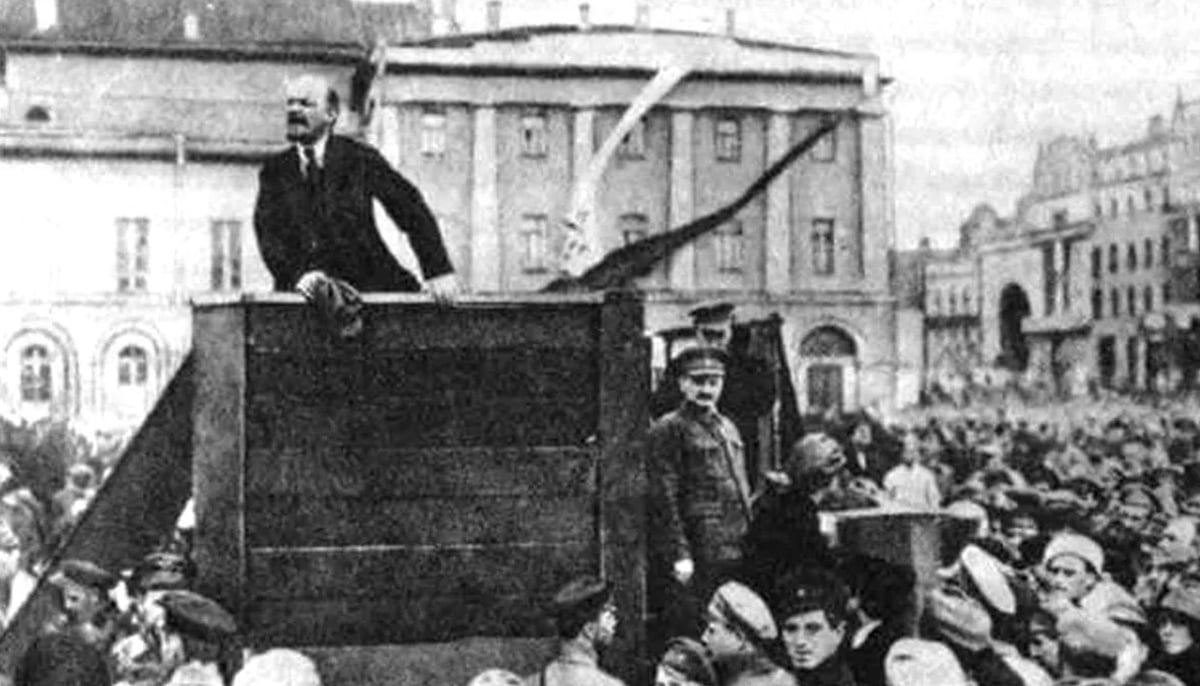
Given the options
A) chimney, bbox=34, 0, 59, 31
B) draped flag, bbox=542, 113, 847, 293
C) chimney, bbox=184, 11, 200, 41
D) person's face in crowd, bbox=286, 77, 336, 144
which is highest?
chimney, bbox=34, 0, 59, 31

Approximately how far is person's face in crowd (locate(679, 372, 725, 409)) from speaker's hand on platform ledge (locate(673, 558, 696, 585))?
0.43 m

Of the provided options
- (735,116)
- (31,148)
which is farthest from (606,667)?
(735,116)

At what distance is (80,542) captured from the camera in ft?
10.6

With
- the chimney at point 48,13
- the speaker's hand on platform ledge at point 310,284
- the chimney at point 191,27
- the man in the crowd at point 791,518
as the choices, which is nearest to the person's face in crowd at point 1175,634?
the man in the crowd at point 791,518

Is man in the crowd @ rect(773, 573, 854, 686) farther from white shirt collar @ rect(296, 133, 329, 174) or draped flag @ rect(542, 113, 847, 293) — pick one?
draped flag @ rect(542, 113, 847, 293)

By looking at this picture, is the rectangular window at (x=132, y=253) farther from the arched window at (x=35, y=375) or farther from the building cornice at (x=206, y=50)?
the building cornice at (x=206, y=50)

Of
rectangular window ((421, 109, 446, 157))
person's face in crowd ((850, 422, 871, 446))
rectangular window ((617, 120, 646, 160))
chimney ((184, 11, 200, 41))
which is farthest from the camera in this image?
chimney ((184, 11, 200, 41))

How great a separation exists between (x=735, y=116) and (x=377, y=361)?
49.4 ft

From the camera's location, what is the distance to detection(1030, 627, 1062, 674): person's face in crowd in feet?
12.1

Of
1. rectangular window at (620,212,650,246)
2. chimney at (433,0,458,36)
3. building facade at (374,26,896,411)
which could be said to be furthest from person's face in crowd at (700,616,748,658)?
chimney at (433,0,458,36)

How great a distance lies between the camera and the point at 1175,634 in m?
3.64

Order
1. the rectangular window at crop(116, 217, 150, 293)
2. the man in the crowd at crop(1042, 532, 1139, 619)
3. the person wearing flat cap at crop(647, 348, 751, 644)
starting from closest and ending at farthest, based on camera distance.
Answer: the man in the crowd at crop(1042, 532, 1139, 619) < the person wearing flat cap at crop(647, 348, 751, 644) < the rectangular window at crop(116, 217, 150, 293)

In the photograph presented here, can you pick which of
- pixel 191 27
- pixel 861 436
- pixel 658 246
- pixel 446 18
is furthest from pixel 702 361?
pixel 446 18

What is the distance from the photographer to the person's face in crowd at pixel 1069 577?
3.88 m
